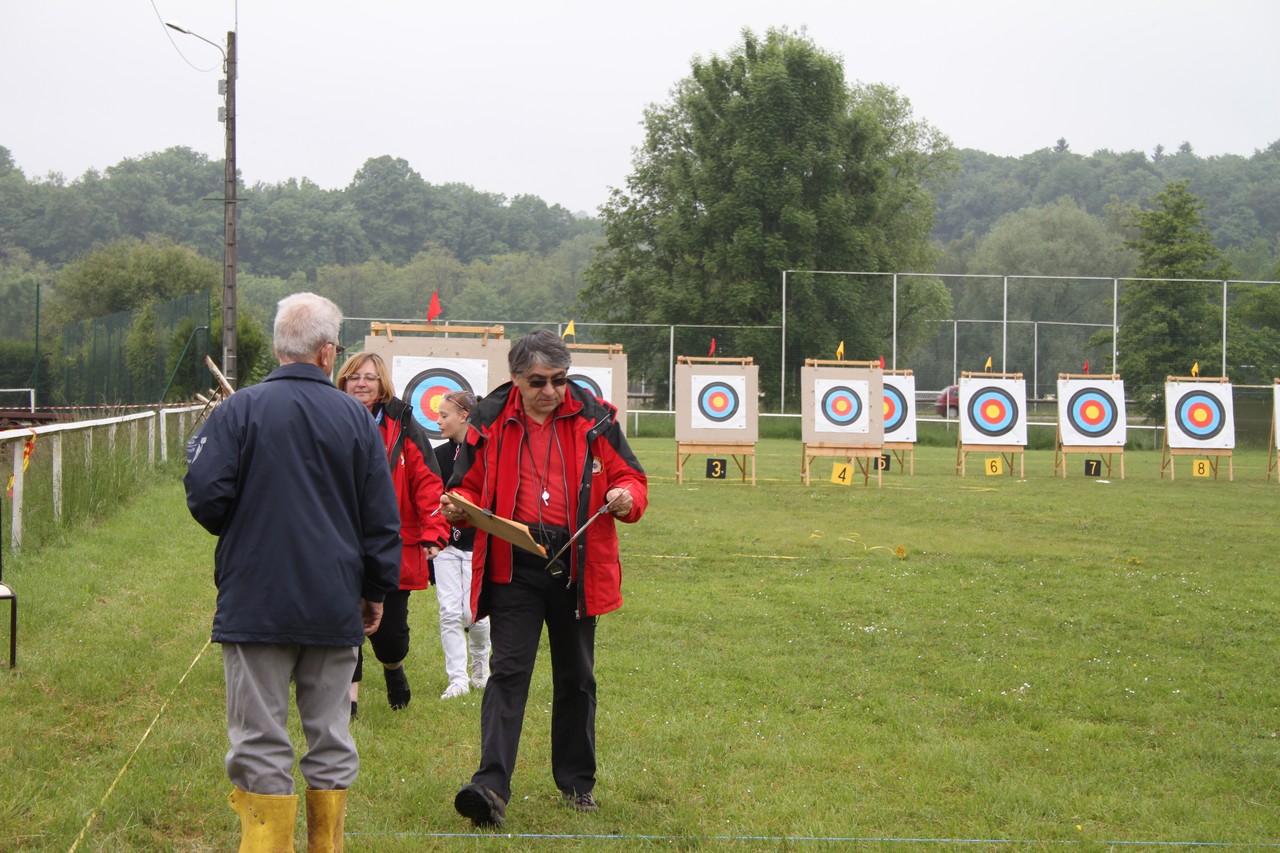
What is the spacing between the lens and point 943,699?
6.11m

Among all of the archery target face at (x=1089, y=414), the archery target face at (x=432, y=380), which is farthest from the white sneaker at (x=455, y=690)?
the archery target face at (x=1089, y=414)

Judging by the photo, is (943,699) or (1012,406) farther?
(1012,406)

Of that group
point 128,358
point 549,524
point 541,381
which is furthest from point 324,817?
point 128,358

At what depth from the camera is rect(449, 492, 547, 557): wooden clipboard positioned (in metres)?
4.05

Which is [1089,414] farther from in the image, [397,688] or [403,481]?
[403,481]

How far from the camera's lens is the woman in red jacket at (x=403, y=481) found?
213 inches

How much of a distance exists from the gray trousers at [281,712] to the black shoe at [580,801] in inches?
43.7

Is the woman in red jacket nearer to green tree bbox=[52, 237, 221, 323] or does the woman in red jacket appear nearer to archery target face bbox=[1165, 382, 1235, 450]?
archery target face bbox=[1165, 382, 1235, 450]

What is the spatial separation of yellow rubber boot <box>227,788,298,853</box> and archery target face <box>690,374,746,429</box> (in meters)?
17.9

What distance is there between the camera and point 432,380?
11883 mm

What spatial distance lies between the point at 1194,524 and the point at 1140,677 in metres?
8.63

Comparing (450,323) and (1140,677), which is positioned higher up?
(450,323)

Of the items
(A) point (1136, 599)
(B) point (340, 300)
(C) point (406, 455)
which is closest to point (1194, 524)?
(A) point (1136, 599)

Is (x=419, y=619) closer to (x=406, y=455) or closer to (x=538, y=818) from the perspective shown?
(x=406, y=455)
